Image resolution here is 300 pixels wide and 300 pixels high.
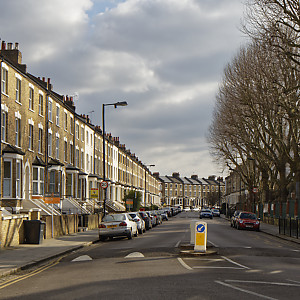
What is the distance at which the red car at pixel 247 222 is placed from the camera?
1570 inches

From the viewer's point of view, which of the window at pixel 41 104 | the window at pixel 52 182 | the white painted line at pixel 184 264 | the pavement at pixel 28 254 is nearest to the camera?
the white painted line at pixel 184 264

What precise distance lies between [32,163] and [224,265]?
79.6ft

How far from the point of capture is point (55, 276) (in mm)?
12945

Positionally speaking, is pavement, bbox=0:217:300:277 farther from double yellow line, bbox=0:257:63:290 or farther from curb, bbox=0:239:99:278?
double yellow line, bbox=0:257:63:290

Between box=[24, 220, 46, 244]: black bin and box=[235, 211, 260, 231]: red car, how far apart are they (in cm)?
2082

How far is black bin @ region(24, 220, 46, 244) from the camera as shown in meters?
23.8

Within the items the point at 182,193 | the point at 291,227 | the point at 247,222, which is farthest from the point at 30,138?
the point at 182,193

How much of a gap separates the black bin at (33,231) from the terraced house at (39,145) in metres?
3.48

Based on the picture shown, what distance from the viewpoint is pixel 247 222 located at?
131 ft

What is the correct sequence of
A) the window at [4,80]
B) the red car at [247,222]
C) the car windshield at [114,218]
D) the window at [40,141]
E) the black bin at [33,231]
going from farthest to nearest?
the red car at [247,222], the window at [40,141], the window at [4,80], the car windshield at [114,218], the black bin at [33,231]

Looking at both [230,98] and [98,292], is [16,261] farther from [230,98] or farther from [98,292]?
[230,98]

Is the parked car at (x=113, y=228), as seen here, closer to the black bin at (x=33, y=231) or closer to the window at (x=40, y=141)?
the black bin at (x=33, y=231)

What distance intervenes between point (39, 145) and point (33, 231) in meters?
15.6

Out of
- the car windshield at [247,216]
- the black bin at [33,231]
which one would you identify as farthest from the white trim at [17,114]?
the car windshield at [247,216]
